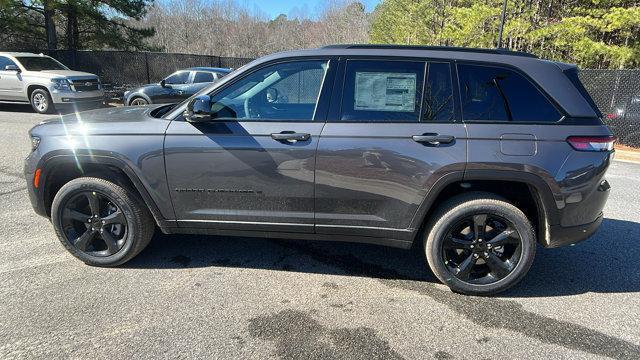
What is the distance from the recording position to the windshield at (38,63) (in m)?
12.7

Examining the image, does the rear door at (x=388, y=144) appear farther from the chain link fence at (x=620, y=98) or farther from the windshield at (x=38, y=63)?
the windshield at (x=38, y=63)

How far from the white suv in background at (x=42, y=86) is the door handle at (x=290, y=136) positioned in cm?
1164

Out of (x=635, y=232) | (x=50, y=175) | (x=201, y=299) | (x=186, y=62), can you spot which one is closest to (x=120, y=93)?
(x=186, y=62)

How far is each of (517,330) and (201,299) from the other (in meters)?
2.21

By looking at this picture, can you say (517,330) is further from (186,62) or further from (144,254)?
(186,62)

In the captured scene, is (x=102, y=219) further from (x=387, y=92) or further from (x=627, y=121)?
(x=627, y=121)

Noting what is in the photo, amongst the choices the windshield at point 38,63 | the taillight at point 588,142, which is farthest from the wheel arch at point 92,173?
the windshield at point 38,63

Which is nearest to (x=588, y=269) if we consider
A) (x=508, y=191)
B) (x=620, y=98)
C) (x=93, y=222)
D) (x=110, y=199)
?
(x=508, y=191)

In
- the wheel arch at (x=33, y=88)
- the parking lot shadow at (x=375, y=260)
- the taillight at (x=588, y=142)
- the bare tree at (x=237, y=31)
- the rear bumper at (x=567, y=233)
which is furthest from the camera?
the bare tree at (x=237, y=31)

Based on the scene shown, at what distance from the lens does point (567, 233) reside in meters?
3.09

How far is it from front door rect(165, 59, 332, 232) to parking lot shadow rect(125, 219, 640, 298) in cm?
51

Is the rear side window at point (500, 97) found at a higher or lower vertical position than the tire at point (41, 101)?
higher

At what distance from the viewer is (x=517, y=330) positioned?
9.15 feet

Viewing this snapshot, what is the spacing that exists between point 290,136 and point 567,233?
2.16 m
